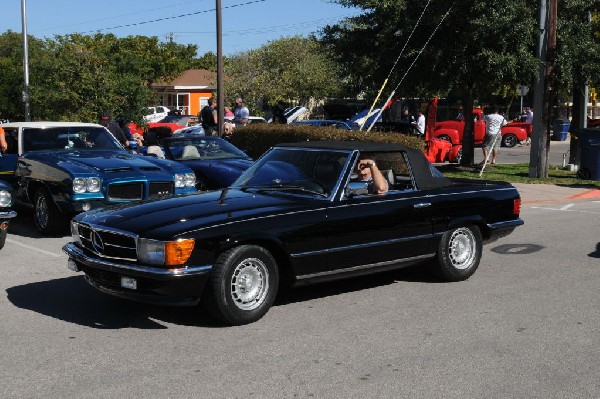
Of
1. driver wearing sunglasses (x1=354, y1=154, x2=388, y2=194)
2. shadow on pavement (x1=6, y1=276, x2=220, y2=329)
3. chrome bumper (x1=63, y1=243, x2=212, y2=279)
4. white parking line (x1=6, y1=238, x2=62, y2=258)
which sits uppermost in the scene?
driver wearing sunglasses (x1=354, y1=154, x2=388, y2=194)

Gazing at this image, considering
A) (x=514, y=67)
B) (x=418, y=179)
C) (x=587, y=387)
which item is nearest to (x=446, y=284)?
(x=418, y=179)

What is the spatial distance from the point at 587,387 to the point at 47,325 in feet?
13.6

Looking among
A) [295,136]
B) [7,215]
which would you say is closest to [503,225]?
[7,215]

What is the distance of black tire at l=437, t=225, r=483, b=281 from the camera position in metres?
7.79

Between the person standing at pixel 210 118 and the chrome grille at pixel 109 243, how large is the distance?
45.6 ft

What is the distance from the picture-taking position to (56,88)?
2455 centimetres

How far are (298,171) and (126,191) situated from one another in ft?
13.4

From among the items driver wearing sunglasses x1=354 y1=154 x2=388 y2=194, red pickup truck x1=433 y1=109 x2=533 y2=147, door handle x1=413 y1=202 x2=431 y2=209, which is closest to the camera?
driver wearing sunglasses x1=354 y1=154 x2=388 y2=194

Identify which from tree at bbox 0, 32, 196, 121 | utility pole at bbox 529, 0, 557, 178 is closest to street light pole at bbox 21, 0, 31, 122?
tree at bbox 0, 32, 196, 121

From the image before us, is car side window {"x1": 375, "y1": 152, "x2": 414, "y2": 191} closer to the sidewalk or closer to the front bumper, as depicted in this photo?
the front bumper

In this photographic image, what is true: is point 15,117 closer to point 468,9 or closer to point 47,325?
point 468,9

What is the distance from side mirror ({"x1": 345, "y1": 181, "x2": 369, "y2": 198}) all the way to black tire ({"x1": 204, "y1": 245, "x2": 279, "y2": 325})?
1.07m

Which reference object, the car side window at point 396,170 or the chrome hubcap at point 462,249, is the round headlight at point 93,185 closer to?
the car side window at point 396,170

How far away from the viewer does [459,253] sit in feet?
26.3
